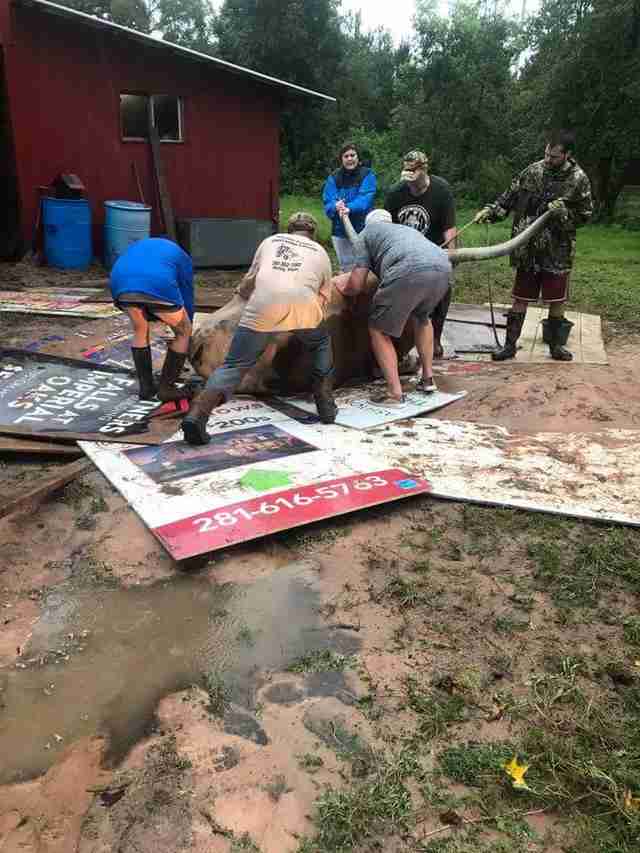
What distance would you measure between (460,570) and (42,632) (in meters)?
1.61

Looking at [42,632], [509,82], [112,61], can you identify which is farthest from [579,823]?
[509,82]

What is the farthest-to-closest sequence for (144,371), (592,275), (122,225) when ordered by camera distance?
(592,275) → (122,225) → (144,371)

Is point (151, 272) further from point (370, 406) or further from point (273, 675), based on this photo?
point (273, 675)

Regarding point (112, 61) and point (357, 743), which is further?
point (112, 61)

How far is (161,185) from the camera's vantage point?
406 inches

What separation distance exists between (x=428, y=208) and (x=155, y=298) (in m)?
2.37

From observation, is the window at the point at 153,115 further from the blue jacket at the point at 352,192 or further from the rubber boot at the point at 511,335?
the rubber boot at the point at 511,335

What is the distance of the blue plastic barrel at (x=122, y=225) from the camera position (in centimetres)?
924

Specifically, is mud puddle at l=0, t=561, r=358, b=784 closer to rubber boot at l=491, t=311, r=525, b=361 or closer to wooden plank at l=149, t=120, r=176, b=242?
rubber boot at l=491, t=311, r=525, b=361

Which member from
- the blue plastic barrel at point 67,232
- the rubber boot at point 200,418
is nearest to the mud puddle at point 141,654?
the rubber boot at point 200,418

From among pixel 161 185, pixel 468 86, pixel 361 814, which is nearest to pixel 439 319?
pixel 361 814

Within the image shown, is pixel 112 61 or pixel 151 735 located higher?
pixel 112 61

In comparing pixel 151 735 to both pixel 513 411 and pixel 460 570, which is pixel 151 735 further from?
pixel 513 411

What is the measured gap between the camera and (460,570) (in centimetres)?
287
